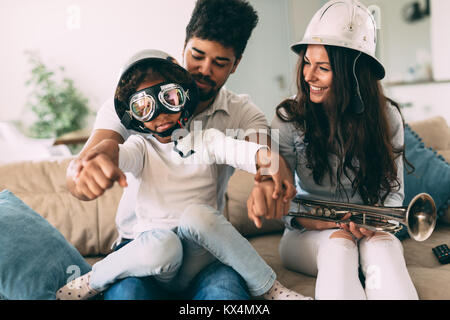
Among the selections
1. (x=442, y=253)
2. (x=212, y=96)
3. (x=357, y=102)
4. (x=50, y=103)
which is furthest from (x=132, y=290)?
(x=50, y=103)

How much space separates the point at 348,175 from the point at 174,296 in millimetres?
752

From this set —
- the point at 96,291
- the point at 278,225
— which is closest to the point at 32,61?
the point at 278,225

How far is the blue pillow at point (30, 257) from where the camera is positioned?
1.19 metres

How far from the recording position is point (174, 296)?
4.08 ft

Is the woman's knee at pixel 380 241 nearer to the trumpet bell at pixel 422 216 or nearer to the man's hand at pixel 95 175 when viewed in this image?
the trumpet bell at pixel 422 216

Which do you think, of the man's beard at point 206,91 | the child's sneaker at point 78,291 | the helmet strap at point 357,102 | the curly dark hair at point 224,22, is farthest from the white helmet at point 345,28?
the child's sneaker at point 78,291

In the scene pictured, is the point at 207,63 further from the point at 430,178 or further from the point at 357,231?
the point at 430,178

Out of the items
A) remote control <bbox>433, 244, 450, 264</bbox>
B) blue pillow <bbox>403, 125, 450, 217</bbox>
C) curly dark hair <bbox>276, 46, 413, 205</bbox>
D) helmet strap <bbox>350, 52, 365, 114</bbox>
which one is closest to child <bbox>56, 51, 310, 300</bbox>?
curly dark hair <bbox>276, 46, 413, 205</bbox>

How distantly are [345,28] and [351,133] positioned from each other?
362mm

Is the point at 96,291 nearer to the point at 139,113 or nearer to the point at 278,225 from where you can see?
the point at 139,113

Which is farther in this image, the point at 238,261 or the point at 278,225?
the point at 278,225

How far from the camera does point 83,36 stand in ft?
16.2

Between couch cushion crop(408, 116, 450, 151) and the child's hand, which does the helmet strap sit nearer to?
the child's hand

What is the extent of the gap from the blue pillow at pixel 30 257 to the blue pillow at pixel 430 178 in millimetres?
1422
